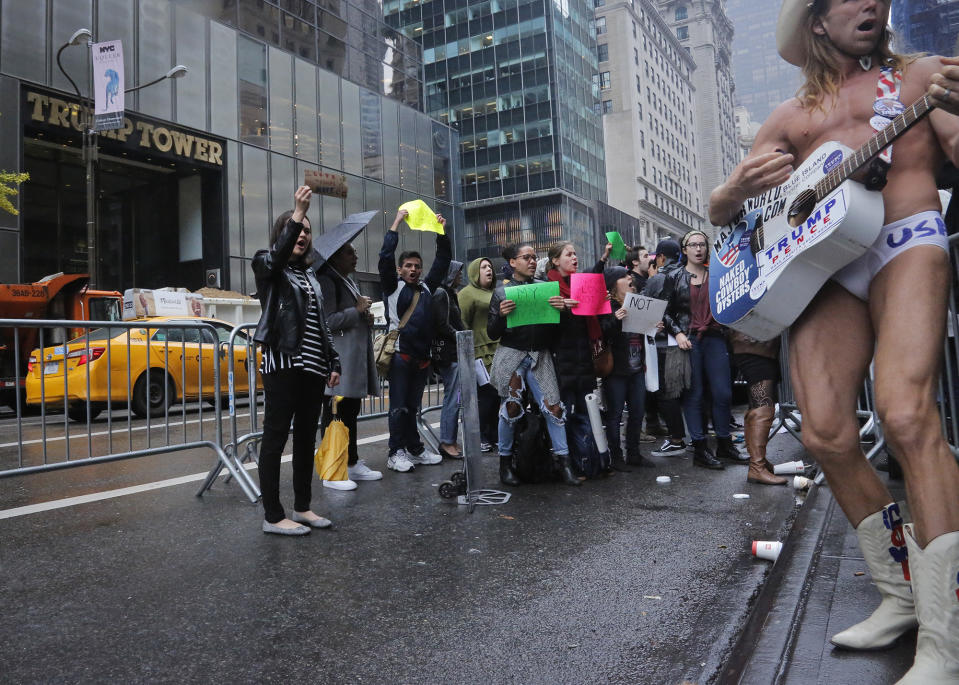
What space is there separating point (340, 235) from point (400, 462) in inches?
86.4

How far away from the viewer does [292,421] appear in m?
4.43

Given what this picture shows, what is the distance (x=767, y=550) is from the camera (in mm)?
3402

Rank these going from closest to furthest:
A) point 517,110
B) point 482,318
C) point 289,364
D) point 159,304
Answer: point 289,364, point 482,318, point 159,304, point 517,110

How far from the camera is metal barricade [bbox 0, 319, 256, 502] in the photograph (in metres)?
5.05

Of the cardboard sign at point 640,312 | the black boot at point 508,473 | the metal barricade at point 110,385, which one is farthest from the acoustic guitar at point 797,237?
the metal barricade at point 110,385

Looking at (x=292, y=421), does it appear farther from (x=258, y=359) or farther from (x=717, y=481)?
(x=717, y=481)

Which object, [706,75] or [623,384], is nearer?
[623,384]

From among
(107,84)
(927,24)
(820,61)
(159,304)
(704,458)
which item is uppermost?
(107,84)

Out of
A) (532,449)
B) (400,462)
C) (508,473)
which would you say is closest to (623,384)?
(532,449)

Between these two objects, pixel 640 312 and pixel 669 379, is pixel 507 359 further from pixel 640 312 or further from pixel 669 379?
pixel 669 379

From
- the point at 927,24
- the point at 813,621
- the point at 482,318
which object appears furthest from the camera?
the point at 927,24

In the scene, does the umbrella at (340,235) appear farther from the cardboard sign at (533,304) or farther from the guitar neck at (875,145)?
the guitar neck at (875,145)

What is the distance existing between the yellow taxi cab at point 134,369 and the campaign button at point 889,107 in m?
4.21

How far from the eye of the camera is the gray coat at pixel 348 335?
566 centimetres
